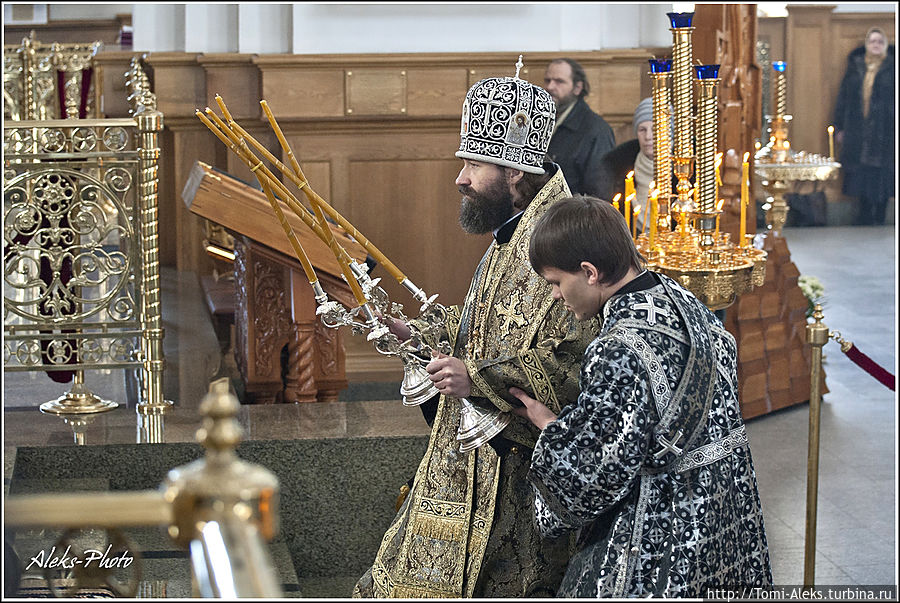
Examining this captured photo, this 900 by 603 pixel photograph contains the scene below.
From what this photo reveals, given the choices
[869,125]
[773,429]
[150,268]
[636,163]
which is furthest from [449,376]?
[869,125]

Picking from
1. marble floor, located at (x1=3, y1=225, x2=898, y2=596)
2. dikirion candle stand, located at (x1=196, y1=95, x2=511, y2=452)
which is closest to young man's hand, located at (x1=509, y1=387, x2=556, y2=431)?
dikirion candle stand, located at (x1=196, y1=95, x2=511, y2=452)

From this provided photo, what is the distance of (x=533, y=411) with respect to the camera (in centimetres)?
271

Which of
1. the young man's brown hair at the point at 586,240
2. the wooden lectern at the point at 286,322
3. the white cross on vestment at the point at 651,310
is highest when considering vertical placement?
the young man's brown hair at the point at 586,240

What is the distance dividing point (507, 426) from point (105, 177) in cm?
255

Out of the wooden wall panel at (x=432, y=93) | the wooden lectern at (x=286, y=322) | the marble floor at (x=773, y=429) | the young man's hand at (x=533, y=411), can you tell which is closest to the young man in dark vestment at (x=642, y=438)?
the young man's hand at (x=533, y=411)

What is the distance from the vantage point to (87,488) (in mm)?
4219

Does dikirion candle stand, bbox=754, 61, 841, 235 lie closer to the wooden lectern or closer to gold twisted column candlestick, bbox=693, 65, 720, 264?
gold twisted column candlestick, bbox=693, 65, 720, 264

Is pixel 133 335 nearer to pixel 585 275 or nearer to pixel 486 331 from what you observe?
pixel 486 331

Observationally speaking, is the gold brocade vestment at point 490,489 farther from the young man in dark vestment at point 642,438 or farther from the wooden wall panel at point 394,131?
the wooden wall panel at point 394,131

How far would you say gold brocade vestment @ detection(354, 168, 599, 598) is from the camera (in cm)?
299

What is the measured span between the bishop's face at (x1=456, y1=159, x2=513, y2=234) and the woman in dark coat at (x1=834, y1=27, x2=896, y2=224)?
15.2 m

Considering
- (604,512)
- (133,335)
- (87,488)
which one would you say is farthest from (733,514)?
(133,335)

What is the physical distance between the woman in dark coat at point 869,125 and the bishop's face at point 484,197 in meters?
15.2

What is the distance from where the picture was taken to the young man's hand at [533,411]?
2.68 m
